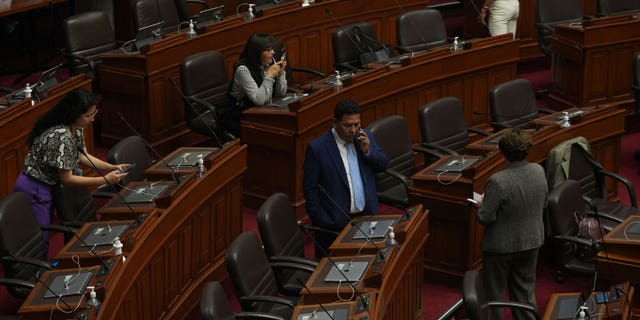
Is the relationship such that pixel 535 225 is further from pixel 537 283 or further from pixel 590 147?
pixel 590 147

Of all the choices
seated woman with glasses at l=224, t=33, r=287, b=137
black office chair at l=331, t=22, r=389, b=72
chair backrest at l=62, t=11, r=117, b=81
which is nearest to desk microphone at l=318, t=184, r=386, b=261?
seated woman with glasses at l=224, t=33, r=287, b=137

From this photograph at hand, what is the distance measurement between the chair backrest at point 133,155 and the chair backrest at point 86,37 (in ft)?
5.90

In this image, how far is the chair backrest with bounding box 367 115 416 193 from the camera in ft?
22.0

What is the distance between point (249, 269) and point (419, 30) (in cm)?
388

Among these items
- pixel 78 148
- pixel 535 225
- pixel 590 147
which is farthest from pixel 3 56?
pixel 535 225

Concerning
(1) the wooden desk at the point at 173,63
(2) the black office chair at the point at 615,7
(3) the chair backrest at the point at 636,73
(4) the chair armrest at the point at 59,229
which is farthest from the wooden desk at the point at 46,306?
(2) the black office chair at the point at 615,7

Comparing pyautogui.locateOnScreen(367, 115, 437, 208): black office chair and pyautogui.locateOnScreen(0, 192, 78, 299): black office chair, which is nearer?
pyautogui.locateOnScreen(0, 192, 78, 299): black office chair

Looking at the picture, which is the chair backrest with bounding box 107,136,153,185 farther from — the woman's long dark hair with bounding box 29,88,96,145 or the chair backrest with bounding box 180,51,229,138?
the chair backrest with bounding box 180,51,229,138

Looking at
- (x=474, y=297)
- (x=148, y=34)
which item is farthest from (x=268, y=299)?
(x=148, y=34)

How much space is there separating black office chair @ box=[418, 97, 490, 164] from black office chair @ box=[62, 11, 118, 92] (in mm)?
2354

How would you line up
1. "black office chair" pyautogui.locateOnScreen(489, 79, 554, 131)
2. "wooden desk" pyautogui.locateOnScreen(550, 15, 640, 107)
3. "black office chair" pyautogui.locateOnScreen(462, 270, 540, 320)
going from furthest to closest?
"wooden desk" pyautogui.locateOnScreen(550, 15, 640, 107) → "black office chair" pyautogui.locateOnScreen(489, 79, 554, 131) → "black office chair" pyautogui.locateOnScreen(462, 270, 540, 320)

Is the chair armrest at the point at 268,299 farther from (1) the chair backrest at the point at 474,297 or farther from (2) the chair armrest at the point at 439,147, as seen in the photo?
(2) the chair armrest at the point at 439,147

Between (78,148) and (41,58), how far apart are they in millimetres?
4121

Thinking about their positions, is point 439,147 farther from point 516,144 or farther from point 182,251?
point 182,251
